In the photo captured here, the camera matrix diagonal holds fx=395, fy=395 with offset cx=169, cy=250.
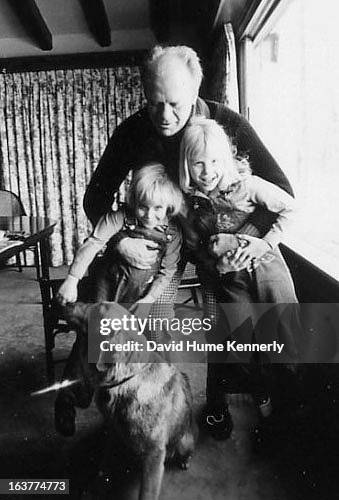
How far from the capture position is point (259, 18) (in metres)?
0.79

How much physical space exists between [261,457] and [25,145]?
1.28 metres

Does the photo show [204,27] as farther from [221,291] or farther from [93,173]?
[221,291]

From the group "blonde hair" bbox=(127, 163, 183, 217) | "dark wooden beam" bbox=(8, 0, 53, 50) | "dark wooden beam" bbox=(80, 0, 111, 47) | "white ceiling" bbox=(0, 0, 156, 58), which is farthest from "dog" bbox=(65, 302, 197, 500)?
"dark wooden beam" bbox=(8, 0, 53, 50)

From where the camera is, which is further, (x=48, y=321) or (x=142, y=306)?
(x=48, y=321)

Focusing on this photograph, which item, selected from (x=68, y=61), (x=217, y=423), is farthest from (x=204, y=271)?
(x=68, y=61)

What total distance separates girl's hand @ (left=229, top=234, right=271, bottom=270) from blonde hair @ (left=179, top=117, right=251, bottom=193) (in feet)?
0.38

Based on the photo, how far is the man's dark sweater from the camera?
0.73 m

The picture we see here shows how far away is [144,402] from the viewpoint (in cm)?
85

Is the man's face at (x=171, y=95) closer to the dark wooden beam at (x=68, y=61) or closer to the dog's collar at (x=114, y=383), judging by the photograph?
the dark wooden beam at (x=68, y=61)

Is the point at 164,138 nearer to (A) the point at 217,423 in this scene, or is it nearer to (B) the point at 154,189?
(B) the point at 154,189

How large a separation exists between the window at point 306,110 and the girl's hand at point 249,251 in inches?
2.0

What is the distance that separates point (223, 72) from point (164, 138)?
0.17 metres

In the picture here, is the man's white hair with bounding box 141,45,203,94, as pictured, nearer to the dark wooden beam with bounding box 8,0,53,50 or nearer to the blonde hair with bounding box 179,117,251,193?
the blonde hair with bounding box 179,117,251,193

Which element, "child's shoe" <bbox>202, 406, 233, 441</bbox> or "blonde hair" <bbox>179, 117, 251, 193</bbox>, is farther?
"child's shoe" <bbox>202, 406, 233, 441</bbox>
